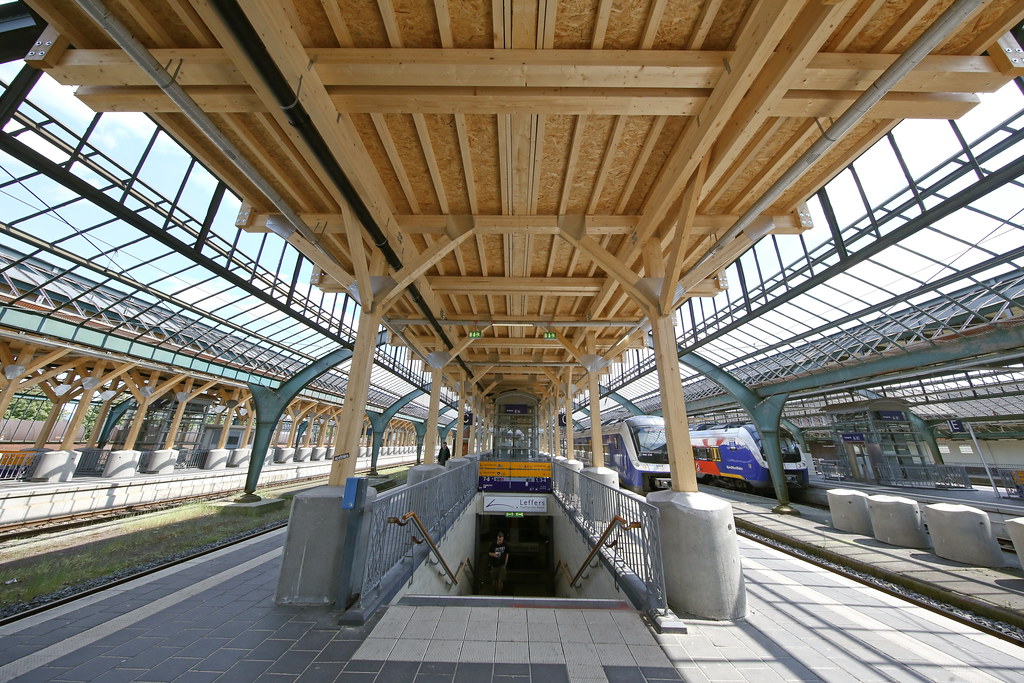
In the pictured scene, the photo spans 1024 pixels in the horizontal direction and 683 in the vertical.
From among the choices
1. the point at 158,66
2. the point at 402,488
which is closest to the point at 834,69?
the point at 158,66

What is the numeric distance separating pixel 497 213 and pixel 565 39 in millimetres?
2920

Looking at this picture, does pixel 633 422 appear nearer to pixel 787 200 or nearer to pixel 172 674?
Result: pixel 787 200

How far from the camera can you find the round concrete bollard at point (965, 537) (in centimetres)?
721

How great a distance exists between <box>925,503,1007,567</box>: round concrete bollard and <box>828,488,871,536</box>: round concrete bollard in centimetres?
199

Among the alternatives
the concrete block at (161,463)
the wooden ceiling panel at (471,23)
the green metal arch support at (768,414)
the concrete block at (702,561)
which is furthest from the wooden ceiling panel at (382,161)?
the concrete block at (161,463)

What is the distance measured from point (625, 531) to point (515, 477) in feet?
30.8

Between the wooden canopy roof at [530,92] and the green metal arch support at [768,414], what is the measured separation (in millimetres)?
11282

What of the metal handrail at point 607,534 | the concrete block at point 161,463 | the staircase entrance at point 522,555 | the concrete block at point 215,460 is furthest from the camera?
the concrete block at point 215,460

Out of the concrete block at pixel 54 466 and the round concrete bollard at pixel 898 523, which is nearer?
the round concrete bollard at pixel 898 523

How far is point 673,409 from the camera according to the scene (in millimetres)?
5387

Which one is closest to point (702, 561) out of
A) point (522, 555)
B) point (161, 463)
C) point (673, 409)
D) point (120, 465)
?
point (673, 409)

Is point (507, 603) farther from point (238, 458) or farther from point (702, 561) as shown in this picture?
point (238, 458)

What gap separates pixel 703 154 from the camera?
4.32 metres

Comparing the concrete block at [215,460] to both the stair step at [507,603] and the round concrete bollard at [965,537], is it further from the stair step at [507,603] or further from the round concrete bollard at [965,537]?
the round concrete bollard at [965,537]
